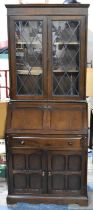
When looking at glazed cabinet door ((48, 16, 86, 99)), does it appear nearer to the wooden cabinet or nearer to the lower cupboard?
the wooden cabinet

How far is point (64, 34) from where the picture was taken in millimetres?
2404

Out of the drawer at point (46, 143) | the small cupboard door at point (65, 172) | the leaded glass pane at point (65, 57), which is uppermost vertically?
the leaded glass pane at point (65, 57)

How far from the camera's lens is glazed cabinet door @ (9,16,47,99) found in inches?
93.3

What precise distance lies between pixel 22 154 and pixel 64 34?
3.63 feet

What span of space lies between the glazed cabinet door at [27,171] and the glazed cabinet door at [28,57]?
516mm

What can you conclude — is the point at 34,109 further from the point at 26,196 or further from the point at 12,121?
the point at 26,196

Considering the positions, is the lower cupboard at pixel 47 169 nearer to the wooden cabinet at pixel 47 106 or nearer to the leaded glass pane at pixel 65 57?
the wooden cabinet at pixel 47 106

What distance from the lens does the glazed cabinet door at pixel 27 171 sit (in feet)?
8.07

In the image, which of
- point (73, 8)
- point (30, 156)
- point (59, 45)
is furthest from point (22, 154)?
point (73, 8)

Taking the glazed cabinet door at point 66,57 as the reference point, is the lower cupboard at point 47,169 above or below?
below

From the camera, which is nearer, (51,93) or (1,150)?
(51,93)

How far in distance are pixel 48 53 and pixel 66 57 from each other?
169mm

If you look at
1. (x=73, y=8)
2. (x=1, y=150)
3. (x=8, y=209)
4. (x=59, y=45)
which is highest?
(x=73, y=8)

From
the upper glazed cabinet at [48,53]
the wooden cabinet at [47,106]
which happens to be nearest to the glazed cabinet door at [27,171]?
the wooden cabinet at [47,106]
